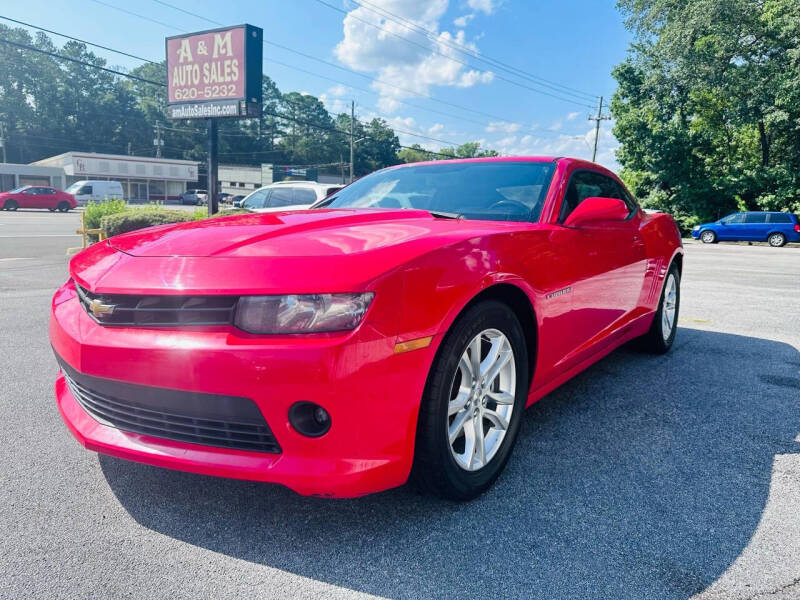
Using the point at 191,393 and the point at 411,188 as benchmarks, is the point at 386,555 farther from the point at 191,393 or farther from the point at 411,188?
the point at 411,188

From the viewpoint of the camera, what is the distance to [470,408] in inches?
86.0

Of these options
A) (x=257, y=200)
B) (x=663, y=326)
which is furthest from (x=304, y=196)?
(x=663, y=326)

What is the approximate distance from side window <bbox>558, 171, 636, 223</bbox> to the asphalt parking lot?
1165mm

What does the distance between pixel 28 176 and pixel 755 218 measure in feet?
187

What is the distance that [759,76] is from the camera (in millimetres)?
25922

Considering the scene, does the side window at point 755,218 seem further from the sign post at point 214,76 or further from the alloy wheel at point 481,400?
the alloy wheel at point 481,400

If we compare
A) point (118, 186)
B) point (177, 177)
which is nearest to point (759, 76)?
point (118, 186)

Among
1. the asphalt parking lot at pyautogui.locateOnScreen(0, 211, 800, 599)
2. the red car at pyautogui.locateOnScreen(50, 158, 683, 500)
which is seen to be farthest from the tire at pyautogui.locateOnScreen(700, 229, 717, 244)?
the red car at pyautogui.locateOnScreen(50, 158, 683, 500)

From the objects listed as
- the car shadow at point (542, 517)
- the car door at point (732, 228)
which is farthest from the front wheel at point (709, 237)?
the car shadow at point (542, 517)

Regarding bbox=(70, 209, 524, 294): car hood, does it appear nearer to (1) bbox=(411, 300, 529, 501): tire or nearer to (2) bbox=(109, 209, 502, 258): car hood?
(2) bbox=(109, 209, 502, 258): car hood

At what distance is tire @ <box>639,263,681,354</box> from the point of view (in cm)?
431

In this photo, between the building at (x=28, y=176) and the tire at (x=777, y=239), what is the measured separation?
5573 centimetres

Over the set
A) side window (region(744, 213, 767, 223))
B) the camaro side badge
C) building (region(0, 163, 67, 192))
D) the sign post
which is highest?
the sign post

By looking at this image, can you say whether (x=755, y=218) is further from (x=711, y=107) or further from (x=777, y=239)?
(x=711, y=107)
